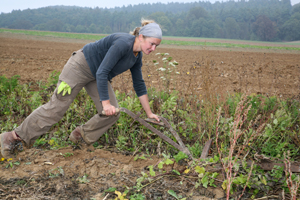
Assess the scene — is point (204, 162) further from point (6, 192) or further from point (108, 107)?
point (6, 192)

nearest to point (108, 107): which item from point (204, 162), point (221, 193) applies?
point (204, 162)

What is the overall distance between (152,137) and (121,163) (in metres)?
0.75

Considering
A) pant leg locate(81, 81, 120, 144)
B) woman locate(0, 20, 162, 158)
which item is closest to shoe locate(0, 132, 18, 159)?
woman locate(0, 20, 162, 158)

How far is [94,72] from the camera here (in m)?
2.79

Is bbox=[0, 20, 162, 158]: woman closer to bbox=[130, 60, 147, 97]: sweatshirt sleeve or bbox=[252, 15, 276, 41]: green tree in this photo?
bbox=[130, 60, 147, 97]: sweatshirt sleeve

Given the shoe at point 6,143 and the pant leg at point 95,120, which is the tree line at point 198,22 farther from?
the shoe at point 6,143

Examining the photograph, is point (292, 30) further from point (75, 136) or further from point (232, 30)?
point (75, 136)

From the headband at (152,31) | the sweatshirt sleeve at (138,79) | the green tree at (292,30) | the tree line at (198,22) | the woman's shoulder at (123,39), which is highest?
the tree line at (198,22)

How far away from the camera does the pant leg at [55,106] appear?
2.74 meters

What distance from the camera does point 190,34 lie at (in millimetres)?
91438

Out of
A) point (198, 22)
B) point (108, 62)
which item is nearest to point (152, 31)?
point (108, 62)

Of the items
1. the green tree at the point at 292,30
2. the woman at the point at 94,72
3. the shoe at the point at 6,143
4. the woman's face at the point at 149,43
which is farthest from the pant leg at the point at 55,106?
the green tree at the point at 292,30

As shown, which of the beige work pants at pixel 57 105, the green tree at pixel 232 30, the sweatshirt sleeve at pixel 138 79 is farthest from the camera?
the green tree at pixel 232 30

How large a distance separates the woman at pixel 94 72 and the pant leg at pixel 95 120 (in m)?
0.01
